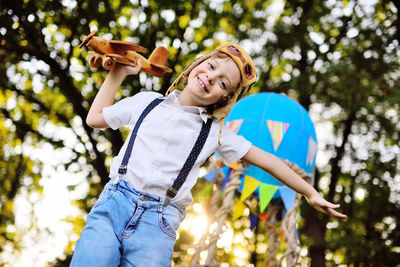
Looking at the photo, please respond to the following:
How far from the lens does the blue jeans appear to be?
169 cm

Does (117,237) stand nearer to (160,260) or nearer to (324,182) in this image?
(160,260)

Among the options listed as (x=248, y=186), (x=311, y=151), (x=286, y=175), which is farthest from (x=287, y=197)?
(x=286, y=175)

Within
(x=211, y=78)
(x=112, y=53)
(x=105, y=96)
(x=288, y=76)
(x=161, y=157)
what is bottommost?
(x=288, y=76)

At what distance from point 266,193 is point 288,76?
16.2 ft

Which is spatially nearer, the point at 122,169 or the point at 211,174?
the point at 122,169

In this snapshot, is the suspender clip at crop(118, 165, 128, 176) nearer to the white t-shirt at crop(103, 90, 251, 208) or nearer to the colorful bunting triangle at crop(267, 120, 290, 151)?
the white t-shirt at crop(103, 90, 251, 208)

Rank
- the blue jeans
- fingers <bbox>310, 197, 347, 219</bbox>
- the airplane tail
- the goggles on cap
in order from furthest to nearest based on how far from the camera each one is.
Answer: the airplane tail
the goggles on cap
fingers <bbox>310, 197, 347, 219</bbox>
the blue jeans

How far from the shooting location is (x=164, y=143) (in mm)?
1940

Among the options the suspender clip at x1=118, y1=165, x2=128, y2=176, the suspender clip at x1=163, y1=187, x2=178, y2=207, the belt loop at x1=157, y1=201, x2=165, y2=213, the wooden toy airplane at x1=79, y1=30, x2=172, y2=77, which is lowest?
the belt loop at x1=157, y1=201, x2=165, y2=213

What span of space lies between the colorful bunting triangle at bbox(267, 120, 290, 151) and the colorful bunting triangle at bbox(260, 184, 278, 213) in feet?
1.22

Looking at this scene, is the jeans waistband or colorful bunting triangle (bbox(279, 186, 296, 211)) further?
colorful bunting triangle (bbox(279, 186, 296, 211))

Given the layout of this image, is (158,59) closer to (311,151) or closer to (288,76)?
(311,151)

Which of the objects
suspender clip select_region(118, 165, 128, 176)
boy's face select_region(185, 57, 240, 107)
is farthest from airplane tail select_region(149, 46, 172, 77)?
suspender clip select_region(118, 165, 128, 176)

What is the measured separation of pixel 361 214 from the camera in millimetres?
8641
